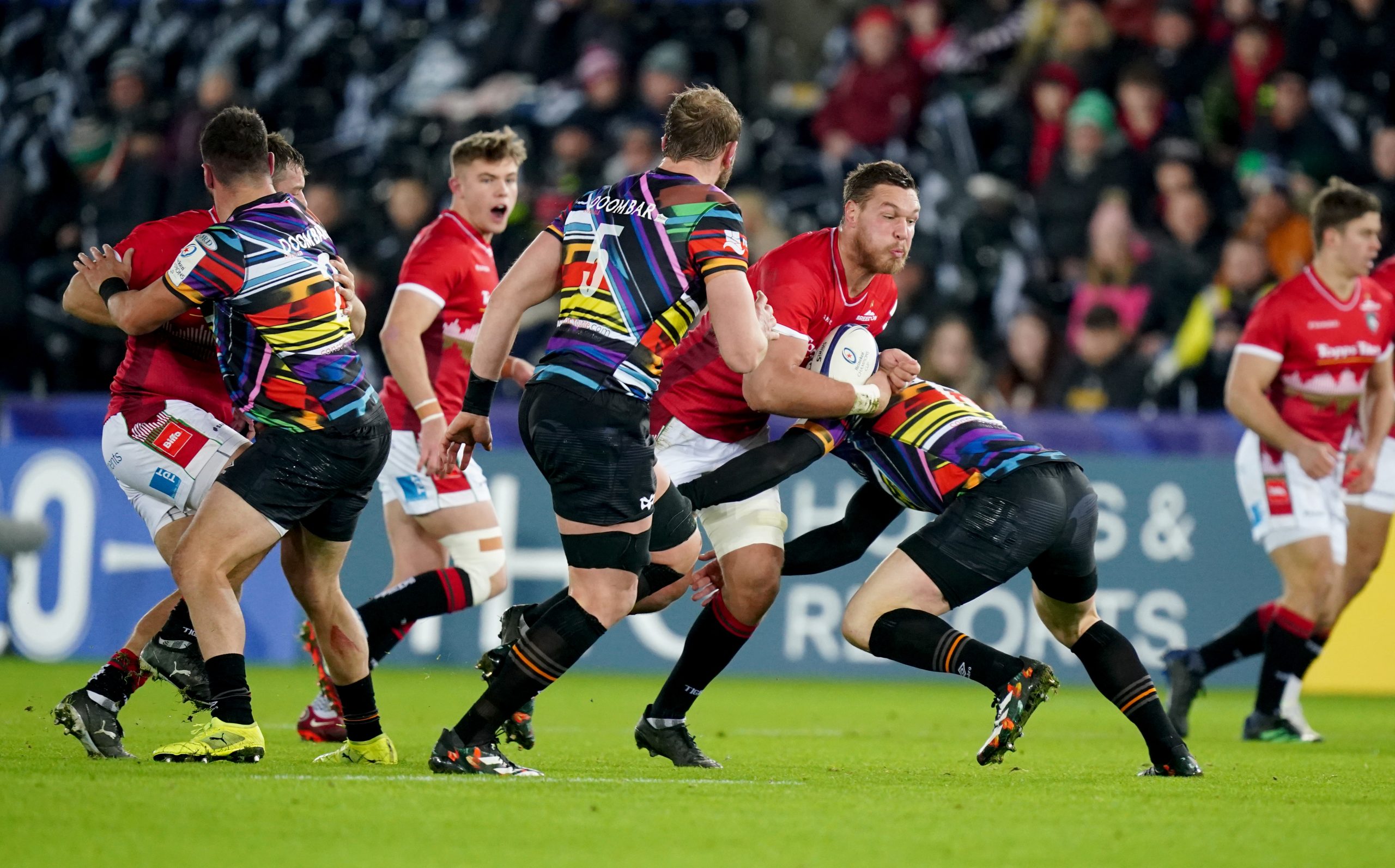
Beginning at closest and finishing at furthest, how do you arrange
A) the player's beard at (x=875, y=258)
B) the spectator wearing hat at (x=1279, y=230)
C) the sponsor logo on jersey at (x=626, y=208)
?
the sponsor logo on jersey at (x=626, y=208) < the player's beard at (x=875, y=258) < the spectator wearing hat at (x=1279, y=230)

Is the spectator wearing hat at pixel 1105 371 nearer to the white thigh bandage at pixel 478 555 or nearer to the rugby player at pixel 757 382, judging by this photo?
the white thigh bandage at pixel 478 555

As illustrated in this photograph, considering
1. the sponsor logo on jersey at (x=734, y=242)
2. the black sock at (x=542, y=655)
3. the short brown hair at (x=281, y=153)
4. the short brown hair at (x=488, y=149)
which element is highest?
the short brown hair at (x=488, y=149)

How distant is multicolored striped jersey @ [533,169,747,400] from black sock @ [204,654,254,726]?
4.65 ft

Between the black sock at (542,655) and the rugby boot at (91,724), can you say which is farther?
the rugby boot at (91,724)

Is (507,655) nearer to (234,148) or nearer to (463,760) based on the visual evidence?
(463,760)

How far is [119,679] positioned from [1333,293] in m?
5.99

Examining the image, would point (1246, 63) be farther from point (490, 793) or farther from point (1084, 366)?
point (490, 793)

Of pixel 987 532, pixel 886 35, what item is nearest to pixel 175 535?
pixel 987 532

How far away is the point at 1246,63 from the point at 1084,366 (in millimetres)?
3638

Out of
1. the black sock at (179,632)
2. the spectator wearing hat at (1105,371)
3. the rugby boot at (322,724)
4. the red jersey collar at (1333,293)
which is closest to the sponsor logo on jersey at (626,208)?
the black sock at (179,632)

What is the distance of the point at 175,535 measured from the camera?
6.70 metres

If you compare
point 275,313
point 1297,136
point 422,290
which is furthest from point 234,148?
point 1297,136

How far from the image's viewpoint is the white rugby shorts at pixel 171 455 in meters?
6.59

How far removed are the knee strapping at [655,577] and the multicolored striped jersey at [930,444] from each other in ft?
2.57
